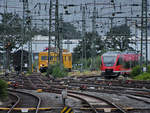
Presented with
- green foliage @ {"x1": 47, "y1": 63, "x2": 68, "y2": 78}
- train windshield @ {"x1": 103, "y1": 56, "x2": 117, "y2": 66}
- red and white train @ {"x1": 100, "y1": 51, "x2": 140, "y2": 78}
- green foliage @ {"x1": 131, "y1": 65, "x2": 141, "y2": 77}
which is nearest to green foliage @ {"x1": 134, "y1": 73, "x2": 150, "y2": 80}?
green foliage @ {"x1": 131, "y1": 65, "x2": 141, "y2": 77}

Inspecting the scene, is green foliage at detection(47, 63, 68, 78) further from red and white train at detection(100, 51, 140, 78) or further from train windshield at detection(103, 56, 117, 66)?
train windshield at detection(103, 56, 117, 66)

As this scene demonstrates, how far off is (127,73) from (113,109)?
23139mm

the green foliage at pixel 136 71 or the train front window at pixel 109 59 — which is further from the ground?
the train front window at pixel 109 59

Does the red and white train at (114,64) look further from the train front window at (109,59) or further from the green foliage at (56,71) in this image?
the green foliage at (56,71)

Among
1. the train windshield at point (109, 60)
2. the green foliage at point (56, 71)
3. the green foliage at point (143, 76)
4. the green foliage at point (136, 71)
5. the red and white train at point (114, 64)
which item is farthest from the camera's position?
the green foliage at point (56, 71)

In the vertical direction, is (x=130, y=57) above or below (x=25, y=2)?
below

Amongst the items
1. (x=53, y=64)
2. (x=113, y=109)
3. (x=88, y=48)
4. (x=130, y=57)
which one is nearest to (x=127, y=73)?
(x=130, y=57)

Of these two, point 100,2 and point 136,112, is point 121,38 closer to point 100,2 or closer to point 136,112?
point 100,2

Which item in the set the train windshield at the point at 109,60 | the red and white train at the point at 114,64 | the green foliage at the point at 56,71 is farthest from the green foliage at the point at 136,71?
the green foliage at the point at 56,71

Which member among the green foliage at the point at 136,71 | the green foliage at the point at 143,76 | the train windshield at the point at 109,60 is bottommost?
the green foliage at the point at 143,76

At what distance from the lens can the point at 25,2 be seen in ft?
108

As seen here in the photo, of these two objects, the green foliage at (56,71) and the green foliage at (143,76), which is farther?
the green foliage at (56,71)

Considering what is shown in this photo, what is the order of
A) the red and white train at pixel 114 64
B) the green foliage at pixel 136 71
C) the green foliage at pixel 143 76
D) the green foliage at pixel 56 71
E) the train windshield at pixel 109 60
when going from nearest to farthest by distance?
the green foliage at pixel 143 76 < the red and white train at pixel 114 64 < the train windshield at pixel 109 60 < the green foliage at pixel 136 71 < the green foliage at pixel 56 71

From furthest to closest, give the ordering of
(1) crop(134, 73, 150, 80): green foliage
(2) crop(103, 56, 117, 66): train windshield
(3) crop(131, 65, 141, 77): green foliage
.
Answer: (3) crop(131, 65, 141, 77): green foliage → (2) crop(103, 56, 117, 66): train windshield → (1) crop(134, 73, 150, 80): green foliage
